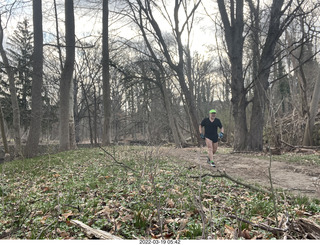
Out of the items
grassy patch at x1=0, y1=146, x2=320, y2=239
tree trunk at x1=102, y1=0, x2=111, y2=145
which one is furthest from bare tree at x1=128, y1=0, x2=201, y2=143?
grassy patch at x1=0, y1=146, x2=320, y2=239

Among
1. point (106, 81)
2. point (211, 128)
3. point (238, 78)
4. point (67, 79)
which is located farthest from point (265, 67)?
point (67, 79)

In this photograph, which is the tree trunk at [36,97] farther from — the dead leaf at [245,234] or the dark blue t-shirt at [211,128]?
the dead leaf at [245,234]

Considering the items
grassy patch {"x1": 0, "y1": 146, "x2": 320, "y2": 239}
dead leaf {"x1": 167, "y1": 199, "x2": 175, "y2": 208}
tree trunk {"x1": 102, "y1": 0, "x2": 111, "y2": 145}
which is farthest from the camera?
tree trunk {"x1": 102, "y1": 0, "x2": 111, "y2": 145}

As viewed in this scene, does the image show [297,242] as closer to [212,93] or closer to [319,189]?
[319,189]

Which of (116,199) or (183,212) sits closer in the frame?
(183,212)

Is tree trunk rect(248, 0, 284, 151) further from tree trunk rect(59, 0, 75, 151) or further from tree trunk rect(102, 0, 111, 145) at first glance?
tree trunk rect(59, 0, 75, 151)

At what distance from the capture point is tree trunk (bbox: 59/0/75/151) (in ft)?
40.5

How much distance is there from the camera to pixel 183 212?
3338 mm

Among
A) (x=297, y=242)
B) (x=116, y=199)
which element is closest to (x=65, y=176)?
(x=116, y=199)

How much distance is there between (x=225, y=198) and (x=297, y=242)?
6.40ft

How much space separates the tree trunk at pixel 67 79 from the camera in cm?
1234

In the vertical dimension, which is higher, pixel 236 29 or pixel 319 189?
pixel 236 29

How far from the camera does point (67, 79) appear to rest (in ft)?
40.9

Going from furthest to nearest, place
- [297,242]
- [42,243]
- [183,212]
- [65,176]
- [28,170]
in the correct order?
[28,170] < [65,176] < [183,212] < [42,243] < [297,242]
